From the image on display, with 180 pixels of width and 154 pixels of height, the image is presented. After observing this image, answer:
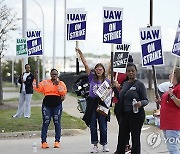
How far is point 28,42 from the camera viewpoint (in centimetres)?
1551

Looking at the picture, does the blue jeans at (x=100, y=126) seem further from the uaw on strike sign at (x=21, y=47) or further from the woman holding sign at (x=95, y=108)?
the uaw on strike sign at (x=21, y=47)

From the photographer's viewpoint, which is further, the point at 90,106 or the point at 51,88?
the point at 51,88

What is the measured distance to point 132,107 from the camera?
8664 mm

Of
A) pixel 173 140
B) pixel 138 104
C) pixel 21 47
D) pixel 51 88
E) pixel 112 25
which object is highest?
pixel 112 25

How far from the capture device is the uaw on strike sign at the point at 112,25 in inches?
411

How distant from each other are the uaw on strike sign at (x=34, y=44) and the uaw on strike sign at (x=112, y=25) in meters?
5.38

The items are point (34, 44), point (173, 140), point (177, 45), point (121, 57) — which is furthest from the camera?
point (34, 44)

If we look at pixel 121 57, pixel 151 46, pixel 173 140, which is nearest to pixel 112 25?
pixel 121 57

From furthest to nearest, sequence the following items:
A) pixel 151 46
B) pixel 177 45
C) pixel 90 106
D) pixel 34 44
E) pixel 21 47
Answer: pixel 21 47
pixel 34 44
pixel 90 106
pixel 151 46
pixel 177 45

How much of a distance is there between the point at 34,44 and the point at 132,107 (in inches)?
295

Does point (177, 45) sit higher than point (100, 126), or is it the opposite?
point (177, 45)

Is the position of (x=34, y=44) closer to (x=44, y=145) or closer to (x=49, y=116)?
(x=49, y=116)

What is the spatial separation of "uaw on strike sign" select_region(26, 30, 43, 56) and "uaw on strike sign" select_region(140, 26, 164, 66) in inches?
249

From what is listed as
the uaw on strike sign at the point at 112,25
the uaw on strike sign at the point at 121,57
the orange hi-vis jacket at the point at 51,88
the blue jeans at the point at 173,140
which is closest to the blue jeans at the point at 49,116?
the orange hi-vis jacket at the point at 51,88
